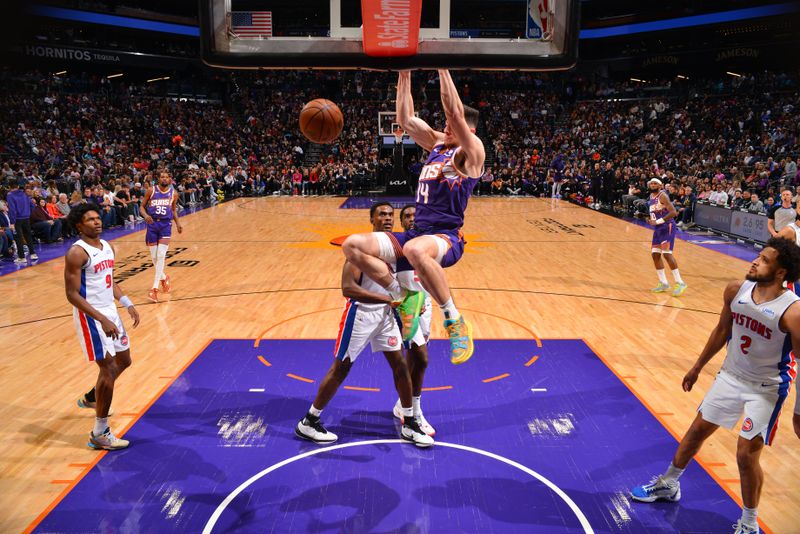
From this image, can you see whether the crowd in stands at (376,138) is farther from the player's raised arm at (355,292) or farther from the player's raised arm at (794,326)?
the player's raised arm at (794,326)

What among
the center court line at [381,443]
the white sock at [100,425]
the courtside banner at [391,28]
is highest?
the courtside banner at [391,28]

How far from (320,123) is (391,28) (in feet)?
12.0

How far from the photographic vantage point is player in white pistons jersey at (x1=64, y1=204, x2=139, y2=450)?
448cm

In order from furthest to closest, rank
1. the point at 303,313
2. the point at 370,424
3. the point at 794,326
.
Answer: the point at 303,313 → the point at 370,424 → the point at 794,326

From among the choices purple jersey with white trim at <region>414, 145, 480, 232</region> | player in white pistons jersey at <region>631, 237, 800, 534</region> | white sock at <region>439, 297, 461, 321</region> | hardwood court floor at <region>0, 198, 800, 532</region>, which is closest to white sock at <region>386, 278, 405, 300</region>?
purple jersey with white trim at <region>414, 145, 480, 232</region>

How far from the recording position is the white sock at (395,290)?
4.44m

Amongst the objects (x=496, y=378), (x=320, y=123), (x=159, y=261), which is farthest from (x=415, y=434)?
(x=159, y=261)

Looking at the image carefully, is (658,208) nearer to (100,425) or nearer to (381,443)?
(381,443)

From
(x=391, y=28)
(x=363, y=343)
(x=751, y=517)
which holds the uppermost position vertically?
(x=391, y=28)

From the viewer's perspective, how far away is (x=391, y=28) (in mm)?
3547

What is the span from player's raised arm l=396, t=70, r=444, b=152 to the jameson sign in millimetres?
28346

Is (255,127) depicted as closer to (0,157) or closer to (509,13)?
(0,157)

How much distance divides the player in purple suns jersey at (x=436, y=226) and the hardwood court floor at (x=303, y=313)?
2.42 metres

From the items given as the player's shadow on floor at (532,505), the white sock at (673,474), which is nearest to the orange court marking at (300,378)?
the player's shadow on floor at (532,505)
